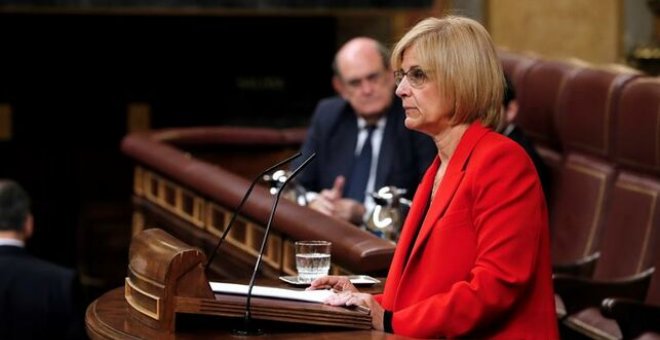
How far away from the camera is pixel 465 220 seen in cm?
272

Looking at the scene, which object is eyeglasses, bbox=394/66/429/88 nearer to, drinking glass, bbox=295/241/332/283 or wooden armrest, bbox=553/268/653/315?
drinking glass, bbox=295/241/332/283

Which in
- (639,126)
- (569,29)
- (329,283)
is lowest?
(569,29)

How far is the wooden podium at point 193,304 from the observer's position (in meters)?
2.68

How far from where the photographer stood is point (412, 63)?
2.85 m

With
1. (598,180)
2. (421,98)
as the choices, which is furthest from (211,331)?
(598,180)

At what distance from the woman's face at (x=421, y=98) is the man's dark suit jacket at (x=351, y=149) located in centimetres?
248

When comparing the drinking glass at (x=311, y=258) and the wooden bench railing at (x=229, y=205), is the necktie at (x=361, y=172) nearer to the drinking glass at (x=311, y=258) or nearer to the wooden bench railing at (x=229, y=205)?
the wooden bench railing at (x=229, y=205)

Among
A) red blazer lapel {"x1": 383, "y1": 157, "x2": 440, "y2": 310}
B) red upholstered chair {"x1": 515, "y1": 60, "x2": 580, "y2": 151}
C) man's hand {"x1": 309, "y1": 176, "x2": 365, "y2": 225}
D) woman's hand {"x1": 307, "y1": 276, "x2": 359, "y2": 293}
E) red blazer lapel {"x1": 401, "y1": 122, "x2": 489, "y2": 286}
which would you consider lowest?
man's hand {"x1": 309, "y1": 176, "x2": 365, "y2": 225}

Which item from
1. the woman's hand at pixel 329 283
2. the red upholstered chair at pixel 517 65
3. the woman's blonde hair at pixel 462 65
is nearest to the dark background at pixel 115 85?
the red upholstered chair at pixel 517 65

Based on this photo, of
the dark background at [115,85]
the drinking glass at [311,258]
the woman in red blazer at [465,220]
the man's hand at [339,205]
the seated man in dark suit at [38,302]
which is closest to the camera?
the woman in red blazer at [465,220]

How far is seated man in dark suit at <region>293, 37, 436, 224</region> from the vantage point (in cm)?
538

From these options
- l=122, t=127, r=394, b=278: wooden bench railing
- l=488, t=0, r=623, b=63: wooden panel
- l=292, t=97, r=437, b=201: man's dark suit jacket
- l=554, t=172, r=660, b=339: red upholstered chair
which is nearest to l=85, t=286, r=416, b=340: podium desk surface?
l=122, t=127, r=394, b=278: wooden bench railing

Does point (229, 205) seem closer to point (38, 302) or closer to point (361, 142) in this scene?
point (361, 142)

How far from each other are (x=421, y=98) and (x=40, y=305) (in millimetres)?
2412
